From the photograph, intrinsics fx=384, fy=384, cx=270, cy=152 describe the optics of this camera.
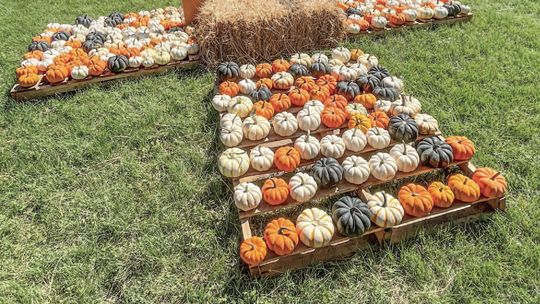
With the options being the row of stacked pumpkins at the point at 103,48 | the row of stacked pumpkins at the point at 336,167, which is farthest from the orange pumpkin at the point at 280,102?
the row of stacked pumpkins at the point at 103,48

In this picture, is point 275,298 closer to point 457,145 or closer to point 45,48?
point 457,145

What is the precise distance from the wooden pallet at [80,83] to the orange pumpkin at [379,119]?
9.63 ft

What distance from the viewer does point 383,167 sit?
3.60 metres

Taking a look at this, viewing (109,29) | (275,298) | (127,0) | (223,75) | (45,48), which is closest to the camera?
(275,298)

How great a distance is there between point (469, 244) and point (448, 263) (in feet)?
0.98

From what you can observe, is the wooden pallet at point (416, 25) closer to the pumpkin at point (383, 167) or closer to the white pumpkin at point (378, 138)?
the white pumpkin at point (378, 138)

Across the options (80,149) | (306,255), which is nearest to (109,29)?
(80,149)

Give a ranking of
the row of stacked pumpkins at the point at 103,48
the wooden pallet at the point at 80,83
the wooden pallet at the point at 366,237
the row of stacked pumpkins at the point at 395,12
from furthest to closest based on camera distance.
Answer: the row of stacked pumpkins at the point at 395,12 < the row of stacked pumpkins at the point at 103,48 < the wooden pallet at the point at 80,83 < the wooden pallet at the point at 366,237

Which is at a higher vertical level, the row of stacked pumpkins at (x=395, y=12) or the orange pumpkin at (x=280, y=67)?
the row of stacked pumpkins at (x=395, y=12)

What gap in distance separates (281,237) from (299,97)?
2110mm

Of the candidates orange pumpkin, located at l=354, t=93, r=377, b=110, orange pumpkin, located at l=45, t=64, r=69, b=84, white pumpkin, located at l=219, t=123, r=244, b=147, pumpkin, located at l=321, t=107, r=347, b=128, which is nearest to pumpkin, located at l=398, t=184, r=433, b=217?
pumpkin, located at l=321, t=107, r=347, b=128

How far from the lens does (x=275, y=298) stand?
9.77 feet

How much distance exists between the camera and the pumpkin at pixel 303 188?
135 inches

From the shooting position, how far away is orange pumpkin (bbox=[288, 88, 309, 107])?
466 cm
